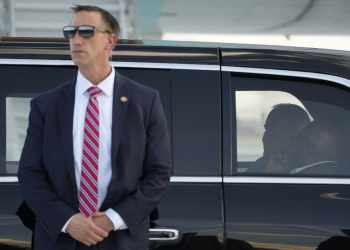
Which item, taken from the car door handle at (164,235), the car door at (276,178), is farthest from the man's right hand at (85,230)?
the car door at (276,178)

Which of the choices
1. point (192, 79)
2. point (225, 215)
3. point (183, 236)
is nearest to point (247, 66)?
point (192, 79)

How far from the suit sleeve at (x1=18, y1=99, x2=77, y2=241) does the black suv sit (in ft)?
0.93

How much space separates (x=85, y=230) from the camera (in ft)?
5.61

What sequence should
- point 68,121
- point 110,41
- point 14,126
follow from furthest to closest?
point 14,126, point 110,41, point 68,121

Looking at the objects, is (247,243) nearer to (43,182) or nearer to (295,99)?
(295,99)

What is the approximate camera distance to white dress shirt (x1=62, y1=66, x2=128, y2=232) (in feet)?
5.88

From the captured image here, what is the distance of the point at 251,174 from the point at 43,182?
92cm

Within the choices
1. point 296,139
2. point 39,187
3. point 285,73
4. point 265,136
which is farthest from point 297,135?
point 39,187

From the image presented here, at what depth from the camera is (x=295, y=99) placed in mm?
2240

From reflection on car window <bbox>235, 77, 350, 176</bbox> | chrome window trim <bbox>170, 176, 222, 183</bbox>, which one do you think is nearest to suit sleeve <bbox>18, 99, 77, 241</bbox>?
chrome window trim <bbox>170, 176, 222, 183</bbox>

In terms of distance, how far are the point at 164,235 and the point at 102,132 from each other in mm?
519

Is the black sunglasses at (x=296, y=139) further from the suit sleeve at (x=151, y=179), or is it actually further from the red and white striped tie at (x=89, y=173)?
Answer: the red and white striped tie at (x=89, y=173)

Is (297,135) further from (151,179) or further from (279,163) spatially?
(151,179)

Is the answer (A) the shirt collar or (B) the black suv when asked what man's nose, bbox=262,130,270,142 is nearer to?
(B) the black suv
